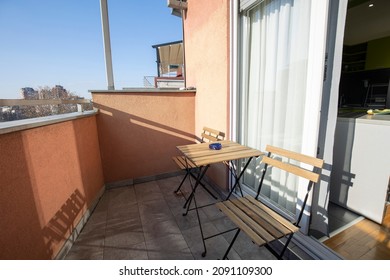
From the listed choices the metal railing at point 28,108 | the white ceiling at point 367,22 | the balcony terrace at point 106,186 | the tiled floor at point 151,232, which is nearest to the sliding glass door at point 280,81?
the tiled floor at point 151,232

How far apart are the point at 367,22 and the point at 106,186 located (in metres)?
5.90

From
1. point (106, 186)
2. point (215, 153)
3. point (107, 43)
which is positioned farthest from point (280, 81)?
point (106, 186)

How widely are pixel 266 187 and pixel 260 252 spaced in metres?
0.68

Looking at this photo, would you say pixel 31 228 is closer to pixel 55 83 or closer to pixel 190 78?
pixel 55 83

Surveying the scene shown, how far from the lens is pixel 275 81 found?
181 cm

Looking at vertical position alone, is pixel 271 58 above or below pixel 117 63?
below

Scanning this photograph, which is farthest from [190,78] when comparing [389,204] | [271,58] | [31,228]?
[389,204]

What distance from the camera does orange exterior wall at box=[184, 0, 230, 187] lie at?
7.58 ft

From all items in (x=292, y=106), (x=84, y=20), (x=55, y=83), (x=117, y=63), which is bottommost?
(x=292, y=106)

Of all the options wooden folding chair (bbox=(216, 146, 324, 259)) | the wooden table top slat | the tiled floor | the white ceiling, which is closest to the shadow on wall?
the tiled floor

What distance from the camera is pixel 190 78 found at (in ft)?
11.5

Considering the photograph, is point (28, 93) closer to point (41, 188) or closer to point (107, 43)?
point (41, 188)

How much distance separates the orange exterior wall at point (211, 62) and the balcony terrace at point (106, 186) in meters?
0.33

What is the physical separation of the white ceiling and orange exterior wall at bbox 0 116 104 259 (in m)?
4.75
